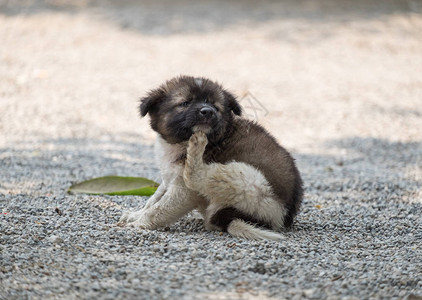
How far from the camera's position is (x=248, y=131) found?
516 cm

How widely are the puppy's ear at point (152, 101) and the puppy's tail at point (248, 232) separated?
3.92 ft

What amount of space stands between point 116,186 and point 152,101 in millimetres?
1569

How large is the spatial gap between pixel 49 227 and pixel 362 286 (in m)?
2.41

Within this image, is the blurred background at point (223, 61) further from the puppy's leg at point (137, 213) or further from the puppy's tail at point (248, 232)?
the puppy's tail at point (248, 232)

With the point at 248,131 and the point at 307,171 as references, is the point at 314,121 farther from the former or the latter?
the point at 248,131

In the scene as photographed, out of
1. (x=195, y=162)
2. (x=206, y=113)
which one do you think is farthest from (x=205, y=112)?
(x=195, y=162)

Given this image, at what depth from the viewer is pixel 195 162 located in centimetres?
486

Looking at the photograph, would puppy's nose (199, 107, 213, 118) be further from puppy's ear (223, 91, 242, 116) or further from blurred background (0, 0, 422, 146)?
blurred background (0, 0, 422, 146)

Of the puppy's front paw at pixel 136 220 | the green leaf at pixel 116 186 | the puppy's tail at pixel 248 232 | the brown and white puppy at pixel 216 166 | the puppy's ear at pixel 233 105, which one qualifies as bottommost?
the green leaf at pixel 116 186

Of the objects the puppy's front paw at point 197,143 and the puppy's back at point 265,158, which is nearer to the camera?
the puppy's front paw at point 197,143

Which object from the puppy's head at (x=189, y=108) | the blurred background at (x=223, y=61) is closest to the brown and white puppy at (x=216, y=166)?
the puppy's head at (x=189, y=108)

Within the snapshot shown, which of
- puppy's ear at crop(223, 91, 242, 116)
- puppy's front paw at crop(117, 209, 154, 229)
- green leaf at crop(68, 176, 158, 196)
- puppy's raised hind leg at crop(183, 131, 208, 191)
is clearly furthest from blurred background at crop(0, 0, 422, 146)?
puppy's raised hind leg at crop(183, 131, 208, 191)

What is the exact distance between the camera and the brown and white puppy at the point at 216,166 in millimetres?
4820

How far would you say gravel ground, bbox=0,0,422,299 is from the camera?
12.8 feet
